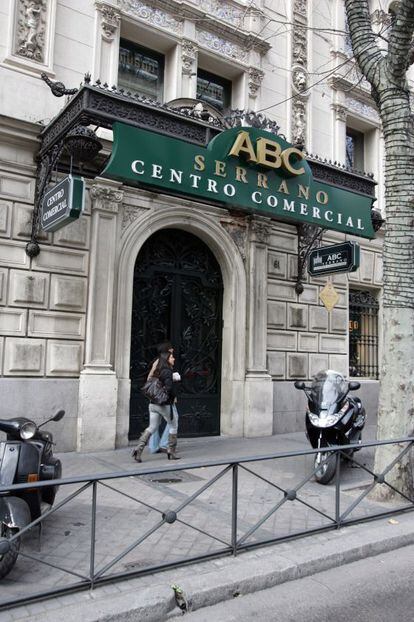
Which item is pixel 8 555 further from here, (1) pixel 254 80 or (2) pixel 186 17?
(1) pixel 254 80

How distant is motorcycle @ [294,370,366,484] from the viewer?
6957 mm

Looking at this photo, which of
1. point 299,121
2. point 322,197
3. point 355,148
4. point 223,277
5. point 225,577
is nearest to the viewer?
point 225,577

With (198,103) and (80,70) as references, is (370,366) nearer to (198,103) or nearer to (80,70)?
(198,103)

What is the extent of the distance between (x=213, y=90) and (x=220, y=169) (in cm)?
411

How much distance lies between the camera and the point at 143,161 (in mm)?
7805

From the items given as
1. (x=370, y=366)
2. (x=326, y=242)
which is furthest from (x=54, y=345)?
(x=370, y=366)

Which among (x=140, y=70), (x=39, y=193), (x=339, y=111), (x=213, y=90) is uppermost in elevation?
(x=339, y=111)

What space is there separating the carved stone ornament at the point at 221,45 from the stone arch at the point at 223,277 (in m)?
3.59

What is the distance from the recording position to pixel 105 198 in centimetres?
920

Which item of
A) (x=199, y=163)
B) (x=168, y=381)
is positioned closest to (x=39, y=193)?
(x=199, y=163)

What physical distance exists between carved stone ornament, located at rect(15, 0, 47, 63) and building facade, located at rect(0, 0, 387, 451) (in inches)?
1.0

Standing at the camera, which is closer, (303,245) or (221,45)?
(221,45)

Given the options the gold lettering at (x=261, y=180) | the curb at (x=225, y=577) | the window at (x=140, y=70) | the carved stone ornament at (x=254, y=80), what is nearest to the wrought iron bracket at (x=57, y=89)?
the window at (x=140, y=70)

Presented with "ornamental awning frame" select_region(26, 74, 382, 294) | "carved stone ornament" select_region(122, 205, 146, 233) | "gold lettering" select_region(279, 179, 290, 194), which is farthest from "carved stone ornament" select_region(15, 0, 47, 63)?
"gold lettering" select_region(279, 179, 290, 194)
